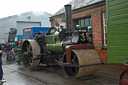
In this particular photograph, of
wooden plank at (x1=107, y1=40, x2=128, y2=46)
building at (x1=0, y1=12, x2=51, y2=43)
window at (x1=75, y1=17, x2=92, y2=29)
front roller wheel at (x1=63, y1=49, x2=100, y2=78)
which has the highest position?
building at (x1=0, y1=12, x2=51, y2=43)

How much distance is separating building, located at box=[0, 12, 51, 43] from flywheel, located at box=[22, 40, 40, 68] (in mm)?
15036

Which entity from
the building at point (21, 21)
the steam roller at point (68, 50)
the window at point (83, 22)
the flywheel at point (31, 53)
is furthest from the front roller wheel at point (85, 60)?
the building at point (21, 21)

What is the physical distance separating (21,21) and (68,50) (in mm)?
19097

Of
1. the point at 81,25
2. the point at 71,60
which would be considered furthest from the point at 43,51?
the point at 81,25

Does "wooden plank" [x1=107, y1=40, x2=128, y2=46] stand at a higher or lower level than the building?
lower

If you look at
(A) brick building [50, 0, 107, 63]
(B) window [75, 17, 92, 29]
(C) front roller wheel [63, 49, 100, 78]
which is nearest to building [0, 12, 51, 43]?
(B) window [75, 17, 92, 29]

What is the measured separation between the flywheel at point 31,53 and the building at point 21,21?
15036 millimetres

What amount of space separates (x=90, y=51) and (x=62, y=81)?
141 centimetres

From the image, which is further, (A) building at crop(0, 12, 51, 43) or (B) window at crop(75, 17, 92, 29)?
(A) building at crop(0, 12, 51, 43)

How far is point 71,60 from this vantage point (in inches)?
229

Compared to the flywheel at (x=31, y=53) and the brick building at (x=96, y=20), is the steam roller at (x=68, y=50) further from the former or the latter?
the brick building at (x=96, y=20)

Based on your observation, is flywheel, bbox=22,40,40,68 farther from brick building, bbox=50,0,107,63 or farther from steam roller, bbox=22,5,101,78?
brick building, bbox=50,0,107,63

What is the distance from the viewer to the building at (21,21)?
73.5 feet

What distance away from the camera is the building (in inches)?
882
